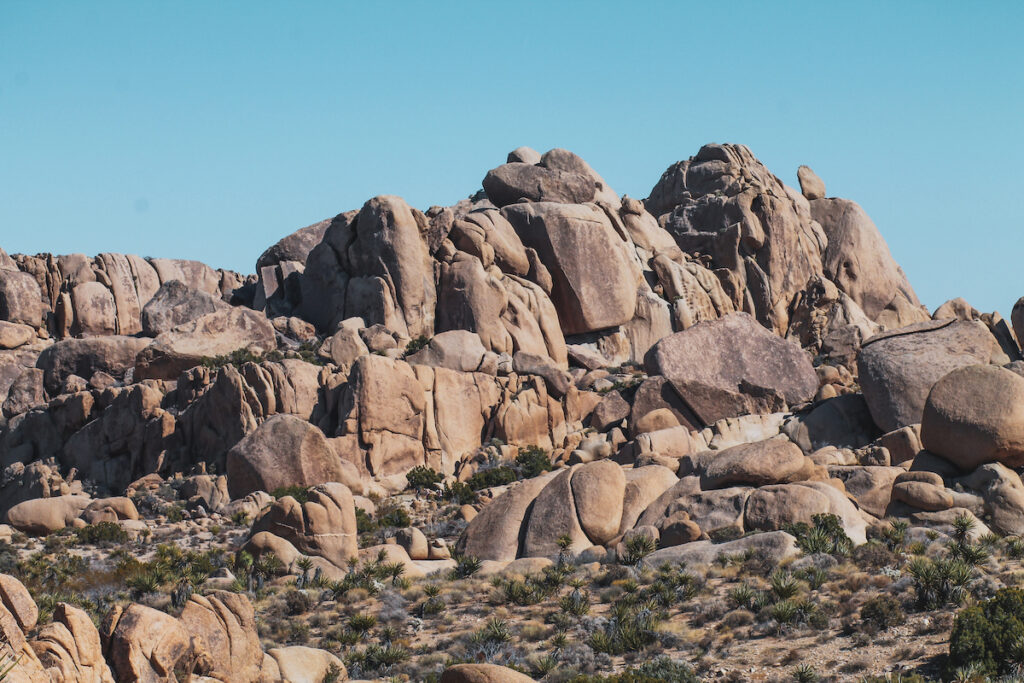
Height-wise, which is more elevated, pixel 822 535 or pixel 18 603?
pixel 18 603

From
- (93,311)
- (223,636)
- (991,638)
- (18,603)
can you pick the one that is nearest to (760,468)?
(991,638)

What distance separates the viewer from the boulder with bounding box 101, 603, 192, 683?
53.3ft

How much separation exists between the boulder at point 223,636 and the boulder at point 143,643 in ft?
2.07

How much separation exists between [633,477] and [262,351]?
3233 cm

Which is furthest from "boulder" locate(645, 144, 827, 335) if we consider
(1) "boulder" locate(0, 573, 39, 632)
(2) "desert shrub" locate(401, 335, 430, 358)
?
(1) "boulder" locate(0, 573, 39, 632)

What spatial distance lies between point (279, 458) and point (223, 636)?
27747 millimetres

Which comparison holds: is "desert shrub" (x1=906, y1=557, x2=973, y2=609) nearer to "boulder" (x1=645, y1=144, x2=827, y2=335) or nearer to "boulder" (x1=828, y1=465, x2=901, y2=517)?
"boulder" (x1=828, y1=465, x2=901, y2=517)

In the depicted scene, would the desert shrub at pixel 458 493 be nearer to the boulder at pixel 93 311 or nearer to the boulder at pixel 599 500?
the boulder at pixel 599 500

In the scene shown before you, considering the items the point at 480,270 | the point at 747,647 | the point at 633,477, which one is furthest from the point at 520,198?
the point at 747,647

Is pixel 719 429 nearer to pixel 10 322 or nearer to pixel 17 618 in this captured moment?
pixel 17 618

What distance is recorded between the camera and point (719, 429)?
5247 centimetres

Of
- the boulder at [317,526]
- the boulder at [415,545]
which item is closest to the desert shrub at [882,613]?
the boulder at [415,545]

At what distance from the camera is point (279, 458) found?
45.7m

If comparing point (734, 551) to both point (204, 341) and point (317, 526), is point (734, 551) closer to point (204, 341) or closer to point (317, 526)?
point (317, 526)
